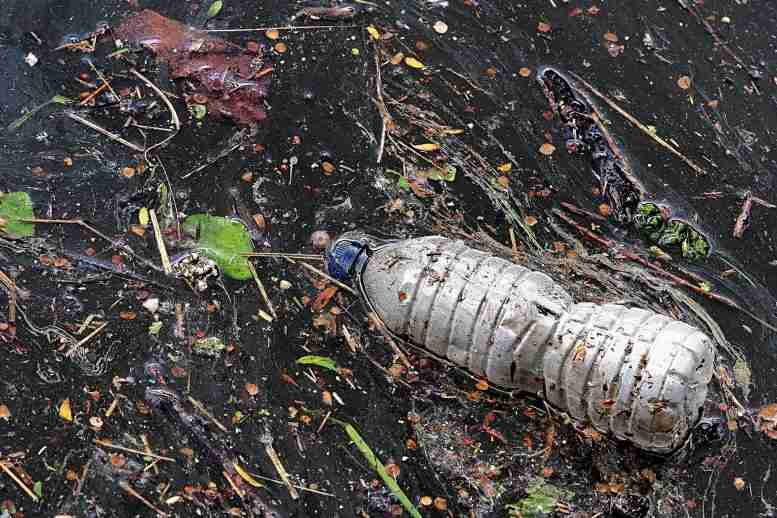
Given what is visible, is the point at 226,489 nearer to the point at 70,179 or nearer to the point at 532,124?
the point at 70,179

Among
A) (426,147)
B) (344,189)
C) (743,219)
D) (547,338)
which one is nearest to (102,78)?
(344,189)

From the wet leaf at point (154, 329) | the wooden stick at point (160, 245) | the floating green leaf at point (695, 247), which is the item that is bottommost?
the wet leaf at point (154, 329)

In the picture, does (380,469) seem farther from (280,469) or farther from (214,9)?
(214,9)

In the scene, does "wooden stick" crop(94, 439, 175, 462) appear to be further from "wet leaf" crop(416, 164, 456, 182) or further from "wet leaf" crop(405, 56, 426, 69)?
"wet leaf" crop(405, 56, 426, 69)

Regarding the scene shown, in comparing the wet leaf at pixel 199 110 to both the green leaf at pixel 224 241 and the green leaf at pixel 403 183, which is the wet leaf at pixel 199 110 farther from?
the green leaf at pixel 403 183

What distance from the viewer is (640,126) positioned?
5.30 m

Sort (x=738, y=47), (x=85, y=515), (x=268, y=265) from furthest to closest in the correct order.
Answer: (x=738, y=47) < (x=268, y=265) < (x=85, y=515)

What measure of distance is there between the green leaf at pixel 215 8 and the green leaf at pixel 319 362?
7.48ft

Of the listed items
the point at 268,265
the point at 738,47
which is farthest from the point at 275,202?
the point at 738,47

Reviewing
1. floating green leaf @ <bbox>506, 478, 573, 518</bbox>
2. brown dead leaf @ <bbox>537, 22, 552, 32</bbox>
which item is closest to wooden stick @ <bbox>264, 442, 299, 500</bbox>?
floating green leaf @ <bbox>506, 478, 573, 518</bbox>

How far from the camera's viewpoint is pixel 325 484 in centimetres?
438

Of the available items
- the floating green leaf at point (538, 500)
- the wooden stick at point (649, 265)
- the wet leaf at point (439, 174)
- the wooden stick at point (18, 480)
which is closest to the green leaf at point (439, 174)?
the wet leaf at point (439, 174)

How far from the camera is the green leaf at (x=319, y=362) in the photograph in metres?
4.62

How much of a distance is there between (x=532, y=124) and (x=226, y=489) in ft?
8.98
